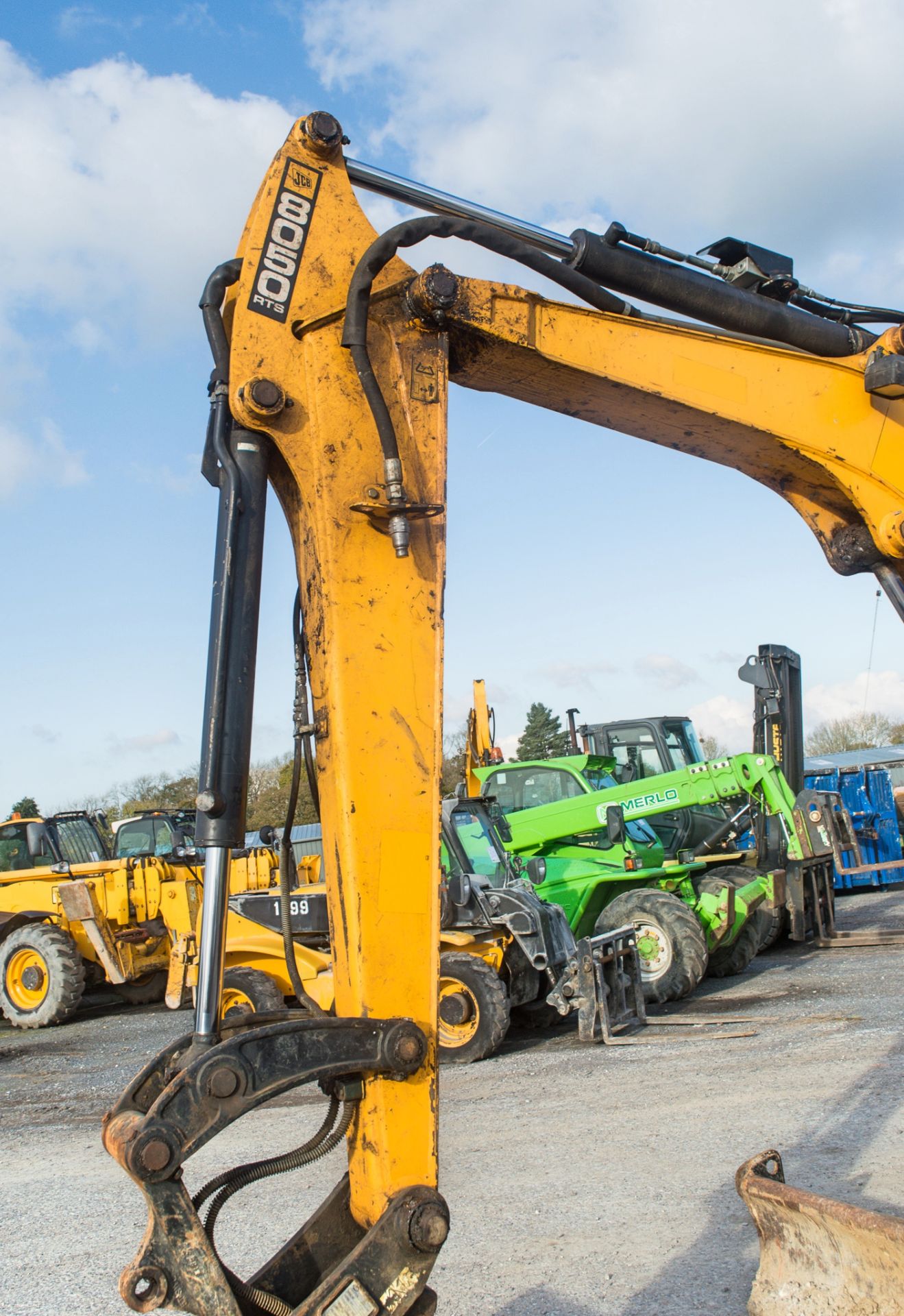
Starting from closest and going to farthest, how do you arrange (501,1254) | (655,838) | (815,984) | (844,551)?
(844,551) → (501,1254) → (815,984) → (655,838)

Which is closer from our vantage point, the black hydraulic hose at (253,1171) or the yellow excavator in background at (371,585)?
the yellow excavator in background at (371,585)

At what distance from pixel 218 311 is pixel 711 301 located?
1.65 metres

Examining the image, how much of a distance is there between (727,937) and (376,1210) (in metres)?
8.95

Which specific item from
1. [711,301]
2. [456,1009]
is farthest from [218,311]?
[456,1009]

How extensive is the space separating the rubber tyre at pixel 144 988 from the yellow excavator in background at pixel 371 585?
34.9 ft

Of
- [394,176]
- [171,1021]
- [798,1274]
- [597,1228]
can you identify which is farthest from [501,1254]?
[171,1021]

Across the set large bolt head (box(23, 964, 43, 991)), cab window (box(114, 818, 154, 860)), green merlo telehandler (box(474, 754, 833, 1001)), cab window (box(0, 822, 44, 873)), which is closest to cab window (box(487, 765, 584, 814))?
green merlo telehandler (box(474, 754, 833, 1001))

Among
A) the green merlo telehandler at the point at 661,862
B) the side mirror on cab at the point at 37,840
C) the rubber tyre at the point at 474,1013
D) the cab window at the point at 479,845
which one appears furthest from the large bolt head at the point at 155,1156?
the side mirror on cab at the point at 37,840

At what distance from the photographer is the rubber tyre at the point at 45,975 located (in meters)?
11.4

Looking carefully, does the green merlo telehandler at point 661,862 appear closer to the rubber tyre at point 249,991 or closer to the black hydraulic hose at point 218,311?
the rubber tyre at point 249,991

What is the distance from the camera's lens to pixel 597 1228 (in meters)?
4.47

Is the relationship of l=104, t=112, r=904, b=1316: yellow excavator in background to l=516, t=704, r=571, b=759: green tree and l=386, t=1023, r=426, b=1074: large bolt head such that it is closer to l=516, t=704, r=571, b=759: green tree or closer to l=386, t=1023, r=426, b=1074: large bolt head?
l=386, t=1023, r=426, b=1074: large bolt head

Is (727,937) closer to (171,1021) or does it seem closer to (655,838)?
(655,838)

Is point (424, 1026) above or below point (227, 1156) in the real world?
above
